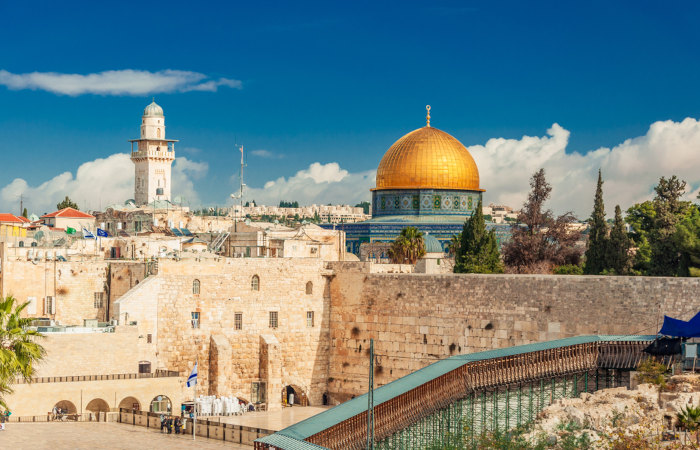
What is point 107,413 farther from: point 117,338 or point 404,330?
point 404,330

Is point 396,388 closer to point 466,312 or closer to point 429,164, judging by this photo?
point 466,312

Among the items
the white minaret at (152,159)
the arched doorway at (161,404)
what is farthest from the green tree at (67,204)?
the arched doorway at (161,404)

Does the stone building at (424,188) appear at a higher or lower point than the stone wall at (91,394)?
higher

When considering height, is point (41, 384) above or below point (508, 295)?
below

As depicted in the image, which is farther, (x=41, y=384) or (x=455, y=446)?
(x=41, y=384)

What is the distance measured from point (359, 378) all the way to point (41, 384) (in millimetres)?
10145

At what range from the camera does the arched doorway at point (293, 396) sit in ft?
102

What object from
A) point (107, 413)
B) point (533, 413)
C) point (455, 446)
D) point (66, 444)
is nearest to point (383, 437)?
point (455, 446)

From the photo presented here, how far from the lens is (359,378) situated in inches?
1205

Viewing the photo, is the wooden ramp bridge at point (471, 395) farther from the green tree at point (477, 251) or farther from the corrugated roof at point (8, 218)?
the corrugated roof at point (8, 218)

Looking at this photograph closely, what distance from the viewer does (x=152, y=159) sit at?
2281 inches

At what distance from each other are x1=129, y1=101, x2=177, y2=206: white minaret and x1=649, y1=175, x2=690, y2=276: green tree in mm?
31410

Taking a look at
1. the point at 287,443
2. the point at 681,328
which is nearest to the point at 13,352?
the point at 287,443

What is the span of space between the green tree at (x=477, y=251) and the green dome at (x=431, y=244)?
24.8ft
